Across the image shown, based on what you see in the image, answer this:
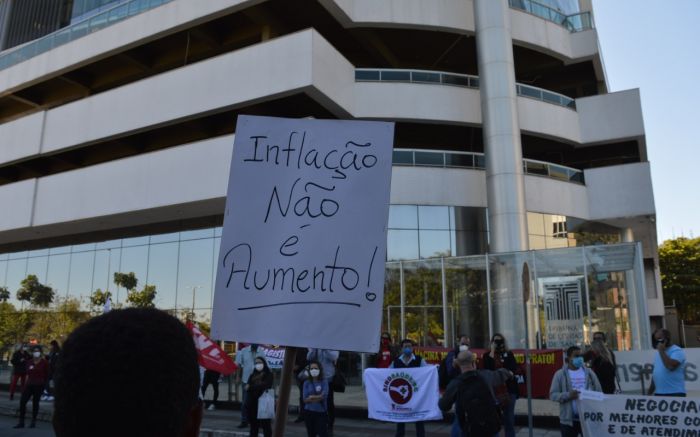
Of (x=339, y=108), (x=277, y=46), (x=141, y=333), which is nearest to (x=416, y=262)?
(x=339, y=108)

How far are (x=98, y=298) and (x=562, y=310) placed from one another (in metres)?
20.7

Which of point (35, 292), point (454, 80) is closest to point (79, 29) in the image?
point (35, 292)

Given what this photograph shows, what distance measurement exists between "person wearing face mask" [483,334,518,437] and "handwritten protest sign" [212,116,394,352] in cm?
613

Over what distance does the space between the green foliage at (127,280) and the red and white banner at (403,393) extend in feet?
58.7

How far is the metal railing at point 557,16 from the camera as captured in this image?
2477cm

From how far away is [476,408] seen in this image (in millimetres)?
6254

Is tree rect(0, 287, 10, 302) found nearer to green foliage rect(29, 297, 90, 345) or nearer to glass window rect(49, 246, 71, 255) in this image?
green foliage rect(29, 297, 90, 345)

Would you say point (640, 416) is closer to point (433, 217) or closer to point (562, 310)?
point (562, 310)

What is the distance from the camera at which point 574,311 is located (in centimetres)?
1750

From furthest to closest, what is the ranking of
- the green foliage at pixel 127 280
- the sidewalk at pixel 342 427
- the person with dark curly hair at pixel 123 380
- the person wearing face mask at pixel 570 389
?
1. the green foliage at pixel 127 280
2. the sidewalk at pixel 342 427
3. the person wearing face mask at pixel 570 389
4. the person with dark curly hair at pixel 123 380

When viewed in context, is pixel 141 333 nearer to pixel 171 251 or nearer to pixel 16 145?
pixel 171 251

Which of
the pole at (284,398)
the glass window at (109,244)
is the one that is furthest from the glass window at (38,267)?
the pole at (284,398)

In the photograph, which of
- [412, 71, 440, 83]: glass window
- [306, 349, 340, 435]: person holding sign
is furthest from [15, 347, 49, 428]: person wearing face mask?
[412, 71, 440, 83]: glass window

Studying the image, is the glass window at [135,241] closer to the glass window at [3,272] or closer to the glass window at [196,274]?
the glass window at [196,274]
